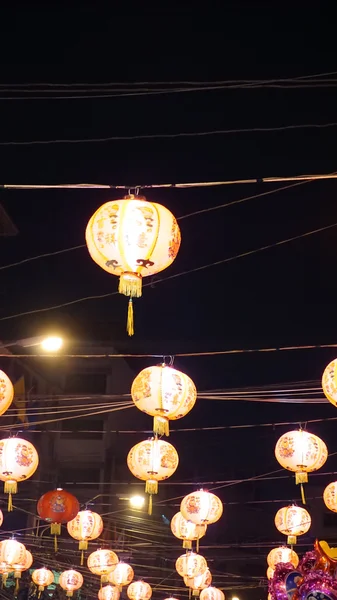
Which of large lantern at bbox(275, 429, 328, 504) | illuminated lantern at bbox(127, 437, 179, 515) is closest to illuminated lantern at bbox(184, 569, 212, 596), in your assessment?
illuminated lantern at bbox(127, 437, 179, 515)

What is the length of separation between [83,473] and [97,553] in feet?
33.7

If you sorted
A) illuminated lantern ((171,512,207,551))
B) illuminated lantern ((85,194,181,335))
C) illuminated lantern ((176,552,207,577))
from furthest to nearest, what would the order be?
illuminated lantern ((176,552,207,577)) < illuminated lantern ((171,512,207,551)) < illuminated lantern ((85,194,181,335))

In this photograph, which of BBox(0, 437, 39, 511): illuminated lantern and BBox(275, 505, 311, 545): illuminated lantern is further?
BBox(275, 505, 311, 545): illuminated lantern

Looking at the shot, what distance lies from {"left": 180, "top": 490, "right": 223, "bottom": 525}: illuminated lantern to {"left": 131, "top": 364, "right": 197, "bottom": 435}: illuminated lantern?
3.86 metres

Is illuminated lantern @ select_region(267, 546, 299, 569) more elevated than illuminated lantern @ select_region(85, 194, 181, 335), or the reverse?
illuminated lantern @ select_region(85, 194, 181, 335)

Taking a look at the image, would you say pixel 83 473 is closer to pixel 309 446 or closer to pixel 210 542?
pixel 210 542

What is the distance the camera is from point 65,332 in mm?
23984

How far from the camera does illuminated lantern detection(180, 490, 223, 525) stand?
454 inches

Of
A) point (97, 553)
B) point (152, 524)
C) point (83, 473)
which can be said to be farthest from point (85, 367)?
point (97, 553)

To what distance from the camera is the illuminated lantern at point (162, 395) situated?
8.07 metres

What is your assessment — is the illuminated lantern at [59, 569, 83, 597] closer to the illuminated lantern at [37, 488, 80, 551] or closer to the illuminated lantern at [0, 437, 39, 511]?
the illuminated lantern at [37, 488, 80, 551]

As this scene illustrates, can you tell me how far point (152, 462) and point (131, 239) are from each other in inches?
196

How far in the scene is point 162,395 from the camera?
318 inches

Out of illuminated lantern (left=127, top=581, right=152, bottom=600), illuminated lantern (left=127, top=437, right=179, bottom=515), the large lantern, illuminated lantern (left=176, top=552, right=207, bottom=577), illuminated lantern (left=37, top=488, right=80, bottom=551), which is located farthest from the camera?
illuminated lantern (left=127, top=581, right=152, bottom=600)
